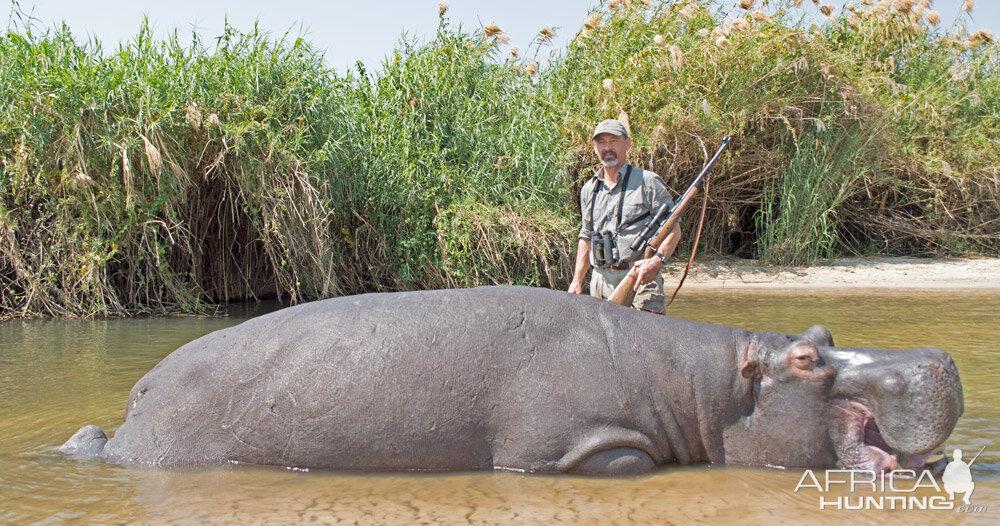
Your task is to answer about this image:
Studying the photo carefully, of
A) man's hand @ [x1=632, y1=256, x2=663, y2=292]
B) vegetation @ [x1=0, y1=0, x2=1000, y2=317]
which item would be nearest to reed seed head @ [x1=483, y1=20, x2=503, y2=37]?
vegetation @ [x1=0, y1=0, x2=1000, y2=317]

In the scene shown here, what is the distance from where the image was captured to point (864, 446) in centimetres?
317

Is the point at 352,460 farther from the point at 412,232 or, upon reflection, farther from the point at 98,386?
the point at 412,232

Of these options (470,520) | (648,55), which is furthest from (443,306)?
(648,55)

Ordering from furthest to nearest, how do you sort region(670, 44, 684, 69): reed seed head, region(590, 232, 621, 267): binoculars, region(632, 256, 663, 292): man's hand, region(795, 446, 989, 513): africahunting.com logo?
region(670, 44, 684, 69): reed seed head, region(590, 232, 621, 267): binoculars, region(632, 256, 663, 292): man's hand, region(795, 446, 989, 513): africahunting.com logo

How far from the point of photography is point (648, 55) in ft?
38.7

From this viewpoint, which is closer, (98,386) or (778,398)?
(778,398)

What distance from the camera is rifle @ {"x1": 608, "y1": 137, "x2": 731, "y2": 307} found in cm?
428

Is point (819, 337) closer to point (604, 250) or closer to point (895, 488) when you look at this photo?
point (895, 488)

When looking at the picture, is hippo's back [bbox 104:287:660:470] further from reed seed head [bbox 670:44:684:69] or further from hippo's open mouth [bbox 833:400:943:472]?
reed seed head [bbox 670:44:684:69]

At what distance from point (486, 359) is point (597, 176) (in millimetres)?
2138

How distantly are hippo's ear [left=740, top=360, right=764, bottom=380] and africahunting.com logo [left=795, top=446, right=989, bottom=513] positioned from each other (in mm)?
431

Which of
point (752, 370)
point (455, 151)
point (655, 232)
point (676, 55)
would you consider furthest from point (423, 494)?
point (676, 55)

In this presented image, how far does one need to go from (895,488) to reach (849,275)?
9.39 m

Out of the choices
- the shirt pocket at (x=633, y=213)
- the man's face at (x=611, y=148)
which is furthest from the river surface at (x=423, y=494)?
the man's face at (x=611, y=148)
